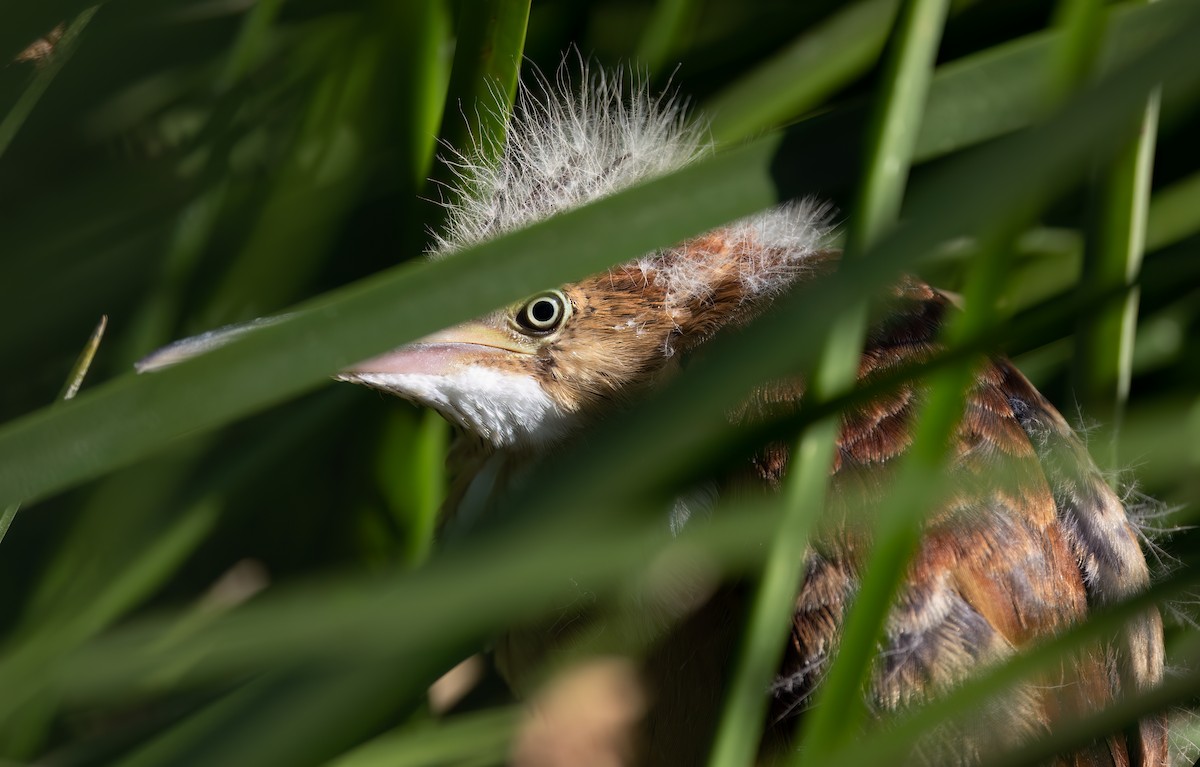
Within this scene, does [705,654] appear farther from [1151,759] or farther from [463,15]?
A: [463,15]

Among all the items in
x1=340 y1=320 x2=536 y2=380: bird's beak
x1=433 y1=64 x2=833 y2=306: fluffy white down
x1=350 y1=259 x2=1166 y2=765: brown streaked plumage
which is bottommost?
x1=350 y1=259 x2=1166 y2=765: brown streaked plumage

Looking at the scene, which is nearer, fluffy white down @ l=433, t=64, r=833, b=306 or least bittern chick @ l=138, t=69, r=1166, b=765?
least bittern chick @ l=138, t=69, r=1166, b=765

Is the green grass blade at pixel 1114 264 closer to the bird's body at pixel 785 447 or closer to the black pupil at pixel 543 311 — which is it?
the bird's body at pixel 785 447

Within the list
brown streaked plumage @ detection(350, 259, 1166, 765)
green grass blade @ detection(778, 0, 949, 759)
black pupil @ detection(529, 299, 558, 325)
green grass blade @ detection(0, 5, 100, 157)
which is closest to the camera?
green grass blade @ detection(778, 0, 949, 759)

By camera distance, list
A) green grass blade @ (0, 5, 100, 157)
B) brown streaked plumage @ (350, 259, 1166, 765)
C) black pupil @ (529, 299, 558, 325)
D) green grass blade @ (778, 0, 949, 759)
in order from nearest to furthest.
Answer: green grass blade @ (778, 0, 949, 759)
green grass blade @ (0, 5, 100, 157)
brown streaked plumage @ (350, 259, 1166, 765)
black pupil @ (529, 299, 558, 325)

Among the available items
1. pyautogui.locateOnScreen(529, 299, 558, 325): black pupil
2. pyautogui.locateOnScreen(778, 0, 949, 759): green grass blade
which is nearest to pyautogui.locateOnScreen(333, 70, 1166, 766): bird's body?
pyautogui.locateOnScreen(529, 299, 558, 325): black pupil

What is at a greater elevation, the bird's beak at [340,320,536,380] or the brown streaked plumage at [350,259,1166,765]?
the bird's beak at [340,320,536,380]

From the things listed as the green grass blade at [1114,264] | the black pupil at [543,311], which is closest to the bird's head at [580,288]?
the black pupil at [543,311]

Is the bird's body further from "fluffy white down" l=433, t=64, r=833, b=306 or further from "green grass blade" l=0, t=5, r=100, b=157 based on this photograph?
"green grass blade" l=0, t=5, r=100, b=157

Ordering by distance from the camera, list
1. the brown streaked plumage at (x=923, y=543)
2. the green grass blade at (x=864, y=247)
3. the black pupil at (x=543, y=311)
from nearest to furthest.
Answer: the green grass blade at (x=864, y=247) < the brown streaked plumage at (x=923, y=543) < the black pupil at (x=543, y=311)
